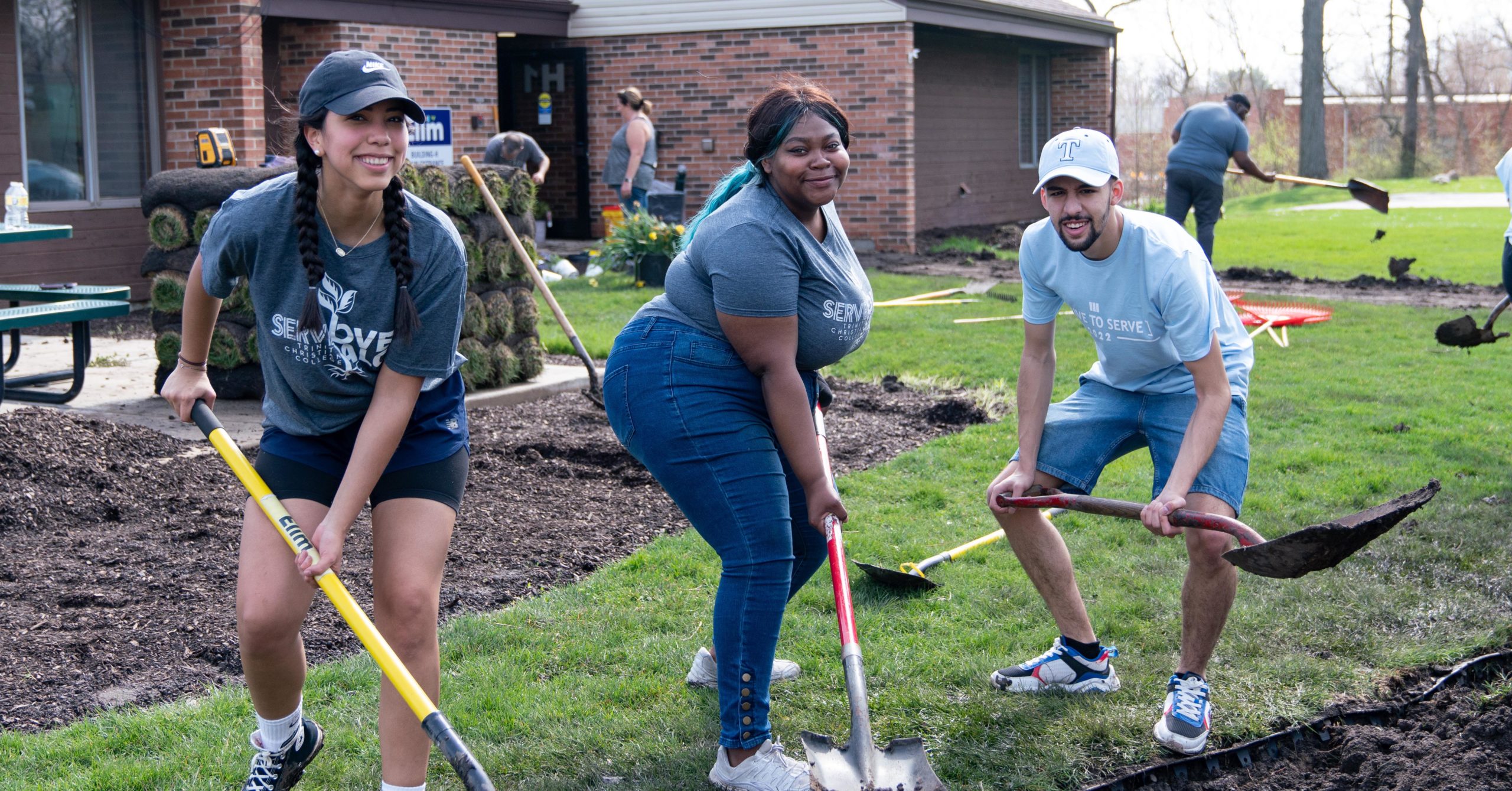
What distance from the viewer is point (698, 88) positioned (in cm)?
1778

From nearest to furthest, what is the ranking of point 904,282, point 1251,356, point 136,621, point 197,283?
point 197,283, point 1251,356, point 136,621, point 904,282

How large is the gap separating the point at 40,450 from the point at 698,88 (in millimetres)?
12757

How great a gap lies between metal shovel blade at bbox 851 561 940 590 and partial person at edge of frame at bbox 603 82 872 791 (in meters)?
1.54

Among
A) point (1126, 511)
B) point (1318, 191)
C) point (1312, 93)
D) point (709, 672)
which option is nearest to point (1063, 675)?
point (1126, 511)

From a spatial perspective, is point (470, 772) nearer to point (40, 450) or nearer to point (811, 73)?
point (40, 450)

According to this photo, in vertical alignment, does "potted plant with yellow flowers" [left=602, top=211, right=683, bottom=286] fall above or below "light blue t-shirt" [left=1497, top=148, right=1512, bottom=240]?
below

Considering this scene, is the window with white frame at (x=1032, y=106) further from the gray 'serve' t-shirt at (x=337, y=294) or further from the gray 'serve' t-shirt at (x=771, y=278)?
the gray 'serve' t-shirt at (x=337, y=294)

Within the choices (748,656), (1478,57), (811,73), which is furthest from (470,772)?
(1478,57)

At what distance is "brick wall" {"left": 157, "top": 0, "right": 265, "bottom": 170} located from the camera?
11.9 metres

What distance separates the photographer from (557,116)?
18891mm

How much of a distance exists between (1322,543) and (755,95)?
49.0 feet

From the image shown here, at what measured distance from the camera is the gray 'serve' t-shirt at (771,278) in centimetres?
312

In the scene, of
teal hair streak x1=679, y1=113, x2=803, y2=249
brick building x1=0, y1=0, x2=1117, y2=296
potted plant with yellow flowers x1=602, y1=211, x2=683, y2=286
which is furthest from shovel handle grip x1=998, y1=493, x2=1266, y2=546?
potted plant with yellow flowers x1=602, y1=211, x2=683, y2=286

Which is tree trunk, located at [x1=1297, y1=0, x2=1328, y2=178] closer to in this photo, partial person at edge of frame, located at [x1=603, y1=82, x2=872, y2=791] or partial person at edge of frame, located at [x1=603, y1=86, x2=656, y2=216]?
partial person at edge of frame, located at [x1=603, y1=86, x2=656, y2=216]
